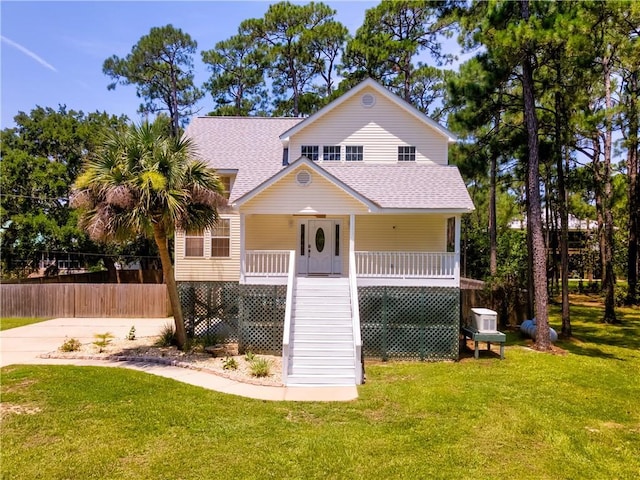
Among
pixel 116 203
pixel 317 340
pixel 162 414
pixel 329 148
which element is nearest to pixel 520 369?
pixel 317 340

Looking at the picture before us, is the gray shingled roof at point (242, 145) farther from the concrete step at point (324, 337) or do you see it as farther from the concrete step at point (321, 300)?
the concrete step at point (324, 337)

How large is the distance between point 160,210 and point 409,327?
767 cm

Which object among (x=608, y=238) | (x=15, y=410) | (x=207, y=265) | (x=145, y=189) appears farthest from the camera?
(x=608, y=238)

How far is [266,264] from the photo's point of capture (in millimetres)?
14836

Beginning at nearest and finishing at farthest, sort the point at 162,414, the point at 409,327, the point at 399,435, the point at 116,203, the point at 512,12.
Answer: the point at 399,435
the point at 162,414
the point at 116,203
the point at 409,327
the point at 512,12

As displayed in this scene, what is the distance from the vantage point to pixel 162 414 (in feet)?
26.9

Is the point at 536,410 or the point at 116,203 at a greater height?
the point at 116,203

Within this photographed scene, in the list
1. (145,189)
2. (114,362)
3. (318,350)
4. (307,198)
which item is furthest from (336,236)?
(114,362)

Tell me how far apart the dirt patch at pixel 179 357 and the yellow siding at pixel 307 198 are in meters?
4.62

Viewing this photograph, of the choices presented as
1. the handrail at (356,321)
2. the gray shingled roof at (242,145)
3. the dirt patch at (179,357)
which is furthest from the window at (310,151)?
the dirt patch at (179,357)

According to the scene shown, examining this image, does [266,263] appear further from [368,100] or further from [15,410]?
[15,410]

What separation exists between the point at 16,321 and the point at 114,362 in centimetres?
997

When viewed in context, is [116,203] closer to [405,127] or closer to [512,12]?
[405,127]

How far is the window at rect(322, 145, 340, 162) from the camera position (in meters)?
17.2
